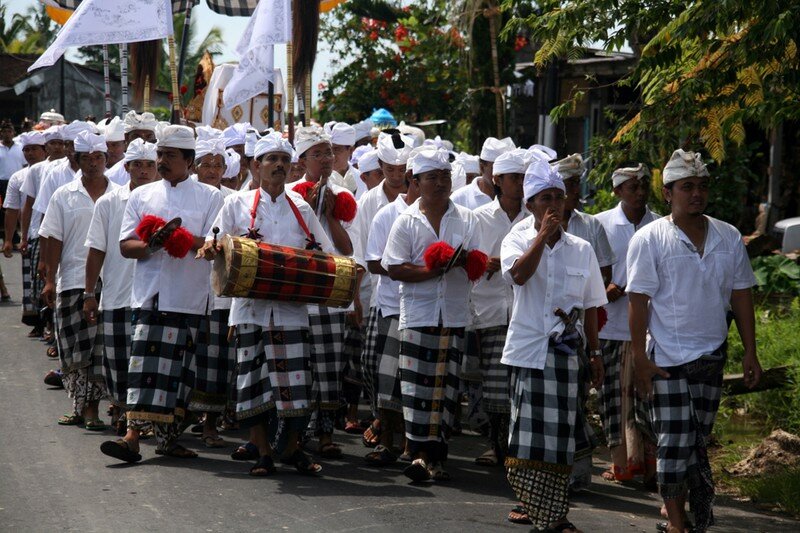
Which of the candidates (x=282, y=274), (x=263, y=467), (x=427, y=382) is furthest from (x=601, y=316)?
(x=263, y=467)

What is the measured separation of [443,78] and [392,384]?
61.6 ft

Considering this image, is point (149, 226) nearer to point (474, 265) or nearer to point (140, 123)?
point (474, 265)

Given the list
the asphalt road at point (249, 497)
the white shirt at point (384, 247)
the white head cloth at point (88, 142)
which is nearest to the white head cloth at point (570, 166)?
the white shirt at point (384, 247)

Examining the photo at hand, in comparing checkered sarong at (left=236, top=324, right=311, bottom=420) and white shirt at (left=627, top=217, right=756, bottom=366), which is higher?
white shirt at (left=627, top=217, right=756, bottom=366)

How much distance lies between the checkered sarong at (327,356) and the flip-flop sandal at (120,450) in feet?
4.73

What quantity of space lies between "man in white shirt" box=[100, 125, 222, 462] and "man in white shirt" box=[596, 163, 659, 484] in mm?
2784

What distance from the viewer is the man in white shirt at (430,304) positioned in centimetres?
855

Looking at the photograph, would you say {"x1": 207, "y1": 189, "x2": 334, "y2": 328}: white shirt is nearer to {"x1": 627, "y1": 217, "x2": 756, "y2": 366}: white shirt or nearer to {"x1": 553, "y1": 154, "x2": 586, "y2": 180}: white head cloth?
{"x1": 553, "y1": 154, "x2": 586, "y2": 180}: white head cloth

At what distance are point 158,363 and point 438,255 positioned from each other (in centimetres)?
208

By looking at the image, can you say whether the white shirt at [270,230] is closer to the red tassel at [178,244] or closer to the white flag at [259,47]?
the red tassel at [178,244]

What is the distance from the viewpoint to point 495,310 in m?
9.15

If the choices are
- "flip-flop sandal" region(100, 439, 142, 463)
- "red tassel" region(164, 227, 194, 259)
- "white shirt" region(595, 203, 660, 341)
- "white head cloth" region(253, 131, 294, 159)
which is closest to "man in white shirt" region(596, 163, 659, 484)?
"white shirt" region(595, 203, 660, 341)

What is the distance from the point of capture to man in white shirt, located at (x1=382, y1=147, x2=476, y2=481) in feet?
28.0

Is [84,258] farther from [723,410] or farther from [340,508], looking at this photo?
[723,410]
